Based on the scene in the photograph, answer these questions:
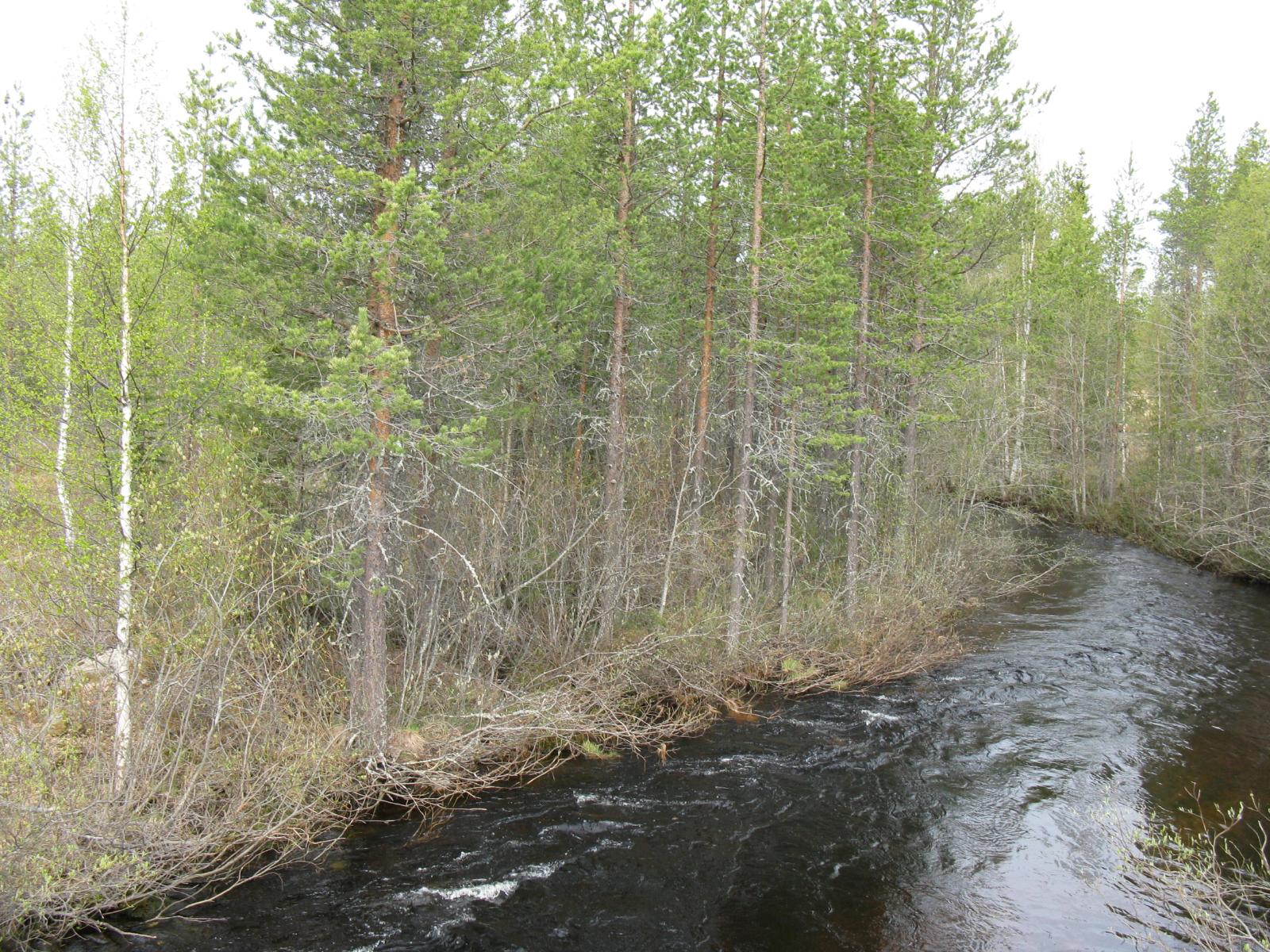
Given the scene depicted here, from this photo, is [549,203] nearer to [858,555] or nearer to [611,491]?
[611,491]

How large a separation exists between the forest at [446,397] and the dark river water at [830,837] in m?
0.83

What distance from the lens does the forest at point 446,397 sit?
826 cm

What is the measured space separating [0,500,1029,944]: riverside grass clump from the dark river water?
473mm

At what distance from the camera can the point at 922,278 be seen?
16.6m

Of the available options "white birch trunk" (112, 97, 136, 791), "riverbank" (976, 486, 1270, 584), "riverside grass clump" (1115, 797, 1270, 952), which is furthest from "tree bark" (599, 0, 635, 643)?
"riverbank" (976, 486, 1270, 584)

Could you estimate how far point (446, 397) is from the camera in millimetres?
10828

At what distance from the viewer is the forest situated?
8258 mm

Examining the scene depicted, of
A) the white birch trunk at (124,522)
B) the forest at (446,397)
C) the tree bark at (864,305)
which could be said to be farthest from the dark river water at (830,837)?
the tree bark at (864,305)

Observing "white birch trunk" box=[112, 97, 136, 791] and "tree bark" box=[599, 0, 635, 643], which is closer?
"white birch trunk" box=[112, 97, 136, 791]

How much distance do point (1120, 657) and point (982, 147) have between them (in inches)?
435

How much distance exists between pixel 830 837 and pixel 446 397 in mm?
7257

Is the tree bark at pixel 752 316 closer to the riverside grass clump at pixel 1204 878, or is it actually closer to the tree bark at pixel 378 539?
the tree bark at pixel 378 539

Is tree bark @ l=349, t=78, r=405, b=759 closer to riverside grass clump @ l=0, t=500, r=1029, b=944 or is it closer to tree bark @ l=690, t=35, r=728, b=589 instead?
riverside grass clump @ l=0, t=500, r=1029, b=944

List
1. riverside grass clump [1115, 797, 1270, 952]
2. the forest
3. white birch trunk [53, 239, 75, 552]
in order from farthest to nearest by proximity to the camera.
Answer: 1. white birch trunk [53, 239, 75, 552]
2. the forest
3. riverside grass clump [1115, 797, 1270, 952]
